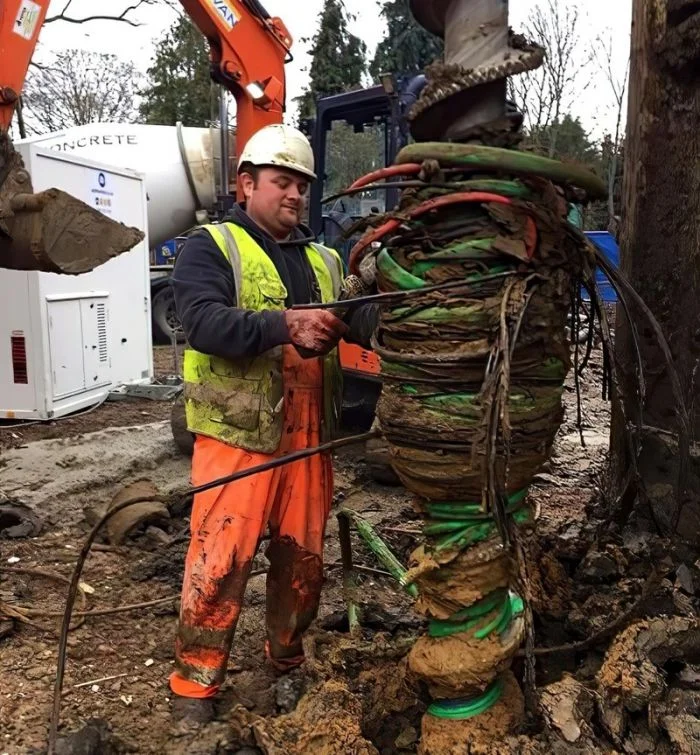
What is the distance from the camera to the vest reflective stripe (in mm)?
2562

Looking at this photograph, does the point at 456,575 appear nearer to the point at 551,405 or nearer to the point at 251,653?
the point at 551,405

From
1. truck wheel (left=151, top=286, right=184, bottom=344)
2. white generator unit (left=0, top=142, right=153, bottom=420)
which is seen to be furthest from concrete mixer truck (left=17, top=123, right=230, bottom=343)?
truck wheel (left=151, top=286, right=184, bottom=344)

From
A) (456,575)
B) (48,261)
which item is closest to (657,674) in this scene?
(456,575)

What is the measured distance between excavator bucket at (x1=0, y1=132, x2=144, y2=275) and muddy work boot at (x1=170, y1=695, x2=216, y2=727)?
6.88ft

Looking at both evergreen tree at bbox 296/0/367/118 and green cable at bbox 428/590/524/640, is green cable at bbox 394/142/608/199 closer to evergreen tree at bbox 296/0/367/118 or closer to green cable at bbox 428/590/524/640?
green cable at bbox 428/590/524/640

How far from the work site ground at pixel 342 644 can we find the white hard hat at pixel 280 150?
1200 millimetres

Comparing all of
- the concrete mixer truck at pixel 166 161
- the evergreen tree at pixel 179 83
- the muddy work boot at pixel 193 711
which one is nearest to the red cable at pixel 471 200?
the muddy work boot at pixel 193 711

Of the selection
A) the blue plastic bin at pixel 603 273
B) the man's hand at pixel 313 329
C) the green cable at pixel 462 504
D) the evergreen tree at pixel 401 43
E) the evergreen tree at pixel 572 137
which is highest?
the evergreen tree at pixel 401 43

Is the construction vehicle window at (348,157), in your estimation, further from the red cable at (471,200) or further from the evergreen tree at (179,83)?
the evergreen tree at (179,83)

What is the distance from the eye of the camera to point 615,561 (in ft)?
7.74

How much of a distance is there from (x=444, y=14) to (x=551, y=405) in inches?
34.9

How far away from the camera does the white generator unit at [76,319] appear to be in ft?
23.2

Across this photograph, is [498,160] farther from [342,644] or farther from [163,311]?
[163,311]

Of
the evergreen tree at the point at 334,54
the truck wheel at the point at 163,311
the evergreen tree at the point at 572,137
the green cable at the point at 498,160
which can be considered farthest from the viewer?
the evergreen tree at the point at 334,54
